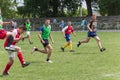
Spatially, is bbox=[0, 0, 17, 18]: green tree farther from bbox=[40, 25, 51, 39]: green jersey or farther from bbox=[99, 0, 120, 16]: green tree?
bbox=[40, 25, 51, 39]: green jersey

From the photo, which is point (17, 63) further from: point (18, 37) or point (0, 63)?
point (18, 37)

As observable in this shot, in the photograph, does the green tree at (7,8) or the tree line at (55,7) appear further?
the green tree at (7,8)

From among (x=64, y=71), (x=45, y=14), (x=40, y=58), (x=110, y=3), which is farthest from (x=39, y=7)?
(x=64, y=71)

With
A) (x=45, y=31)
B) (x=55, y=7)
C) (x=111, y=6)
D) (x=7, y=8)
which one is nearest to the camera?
(x=45, y=31)

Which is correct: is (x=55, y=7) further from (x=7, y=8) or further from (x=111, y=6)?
(x=7, y=8)

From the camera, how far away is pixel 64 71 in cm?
1405

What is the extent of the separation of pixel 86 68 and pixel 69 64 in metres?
1.43

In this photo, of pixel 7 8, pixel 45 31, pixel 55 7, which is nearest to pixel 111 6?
pixel 55 7

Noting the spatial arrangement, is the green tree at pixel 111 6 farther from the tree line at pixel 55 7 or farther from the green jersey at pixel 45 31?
the green jersey at pixel 45 31

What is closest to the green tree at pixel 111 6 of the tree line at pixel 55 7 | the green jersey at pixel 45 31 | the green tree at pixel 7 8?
the tree line at pixel 55 7

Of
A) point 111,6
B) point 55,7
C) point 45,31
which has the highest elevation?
point 45,31

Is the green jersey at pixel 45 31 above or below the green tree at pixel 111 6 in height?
above

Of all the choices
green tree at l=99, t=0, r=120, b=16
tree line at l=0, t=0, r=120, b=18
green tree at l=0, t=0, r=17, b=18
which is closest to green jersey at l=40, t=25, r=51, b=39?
green tree at l=99, t=0, r=120, b=16

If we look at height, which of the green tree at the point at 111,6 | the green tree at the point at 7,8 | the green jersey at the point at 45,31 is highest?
the green jersey at the point at 45,31
